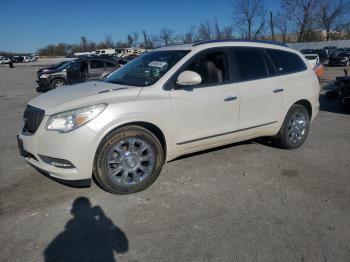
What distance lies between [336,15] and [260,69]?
74784mm

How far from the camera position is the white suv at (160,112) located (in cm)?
378

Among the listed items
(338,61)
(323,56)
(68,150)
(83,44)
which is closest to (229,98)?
(68,150)

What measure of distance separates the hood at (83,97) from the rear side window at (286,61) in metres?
2.44

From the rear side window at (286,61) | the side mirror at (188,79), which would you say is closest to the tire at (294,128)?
the rear side window at (286,61)

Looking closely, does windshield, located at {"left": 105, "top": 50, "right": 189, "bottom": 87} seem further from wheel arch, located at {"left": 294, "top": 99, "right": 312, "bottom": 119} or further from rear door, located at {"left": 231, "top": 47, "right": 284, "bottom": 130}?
wheel arch, located at {"left": 294, "top": 99, "right": 312, "bottom": 119}

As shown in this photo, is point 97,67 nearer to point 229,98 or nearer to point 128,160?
point 229,98

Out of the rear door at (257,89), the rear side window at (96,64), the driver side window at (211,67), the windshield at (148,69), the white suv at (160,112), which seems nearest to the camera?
the white suv at (160,112)

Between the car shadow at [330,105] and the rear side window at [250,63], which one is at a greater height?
the rear side window at [250,63]

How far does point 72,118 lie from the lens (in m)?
3.76

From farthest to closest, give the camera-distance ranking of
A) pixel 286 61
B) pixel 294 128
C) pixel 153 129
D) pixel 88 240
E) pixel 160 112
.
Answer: pixel 294 128 → pixel 286 61 → pixel 153 129 → pixel 160 112 → pixel 88 240

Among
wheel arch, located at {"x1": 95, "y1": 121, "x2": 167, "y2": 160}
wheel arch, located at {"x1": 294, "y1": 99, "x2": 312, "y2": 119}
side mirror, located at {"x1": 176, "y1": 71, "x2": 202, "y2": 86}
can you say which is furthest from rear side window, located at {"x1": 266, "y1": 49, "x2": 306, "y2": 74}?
wheel arch, located at {"x1": 95, "y1": 121, "x2": 167, "y2": 160}

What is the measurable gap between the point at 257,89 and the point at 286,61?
100cm

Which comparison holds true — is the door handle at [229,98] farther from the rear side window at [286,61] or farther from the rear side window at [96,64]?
the rear side window at [96,64]

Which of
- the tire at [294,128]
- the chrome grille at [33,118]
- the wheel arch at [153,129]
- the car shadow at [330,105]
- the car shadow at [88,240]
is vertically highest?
the chrome grille at [33,118]
